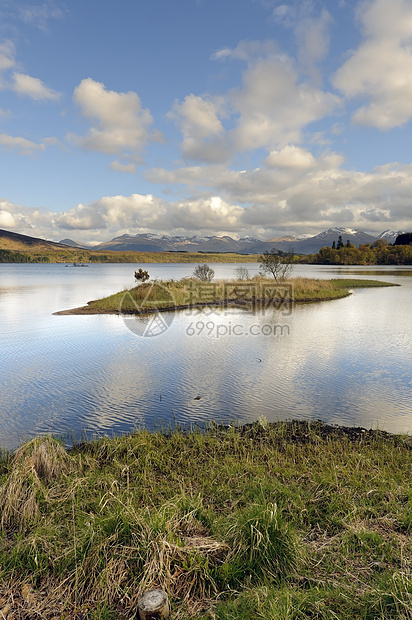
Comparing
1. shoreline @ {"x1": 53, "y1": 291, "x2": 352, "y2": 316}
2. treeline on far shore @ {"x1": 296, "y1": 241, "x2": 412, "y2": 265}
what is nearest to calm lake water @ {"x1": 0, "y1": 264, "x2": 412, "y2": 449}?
shoreline @ {"x1": 53, "y1": 291, "x2": 352, "y2": 316}

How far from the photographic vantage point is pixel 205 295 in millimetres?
46281

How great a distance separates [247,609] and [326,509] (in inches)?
105

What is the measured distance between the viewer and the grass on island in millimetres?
4000

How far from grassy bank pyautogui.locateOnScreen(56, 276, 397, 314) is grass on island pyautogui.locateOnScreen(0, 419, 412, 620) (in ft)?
99.5

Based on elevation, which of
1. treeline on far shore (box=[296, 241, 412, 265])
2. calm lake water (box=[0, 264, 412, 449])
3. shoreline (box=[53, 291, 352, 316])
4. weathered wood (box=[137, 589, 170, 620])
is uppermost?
treeline on far shore (box=[296, 241, 412, 265])

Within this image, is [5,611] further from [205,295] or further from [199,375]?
[205,295]

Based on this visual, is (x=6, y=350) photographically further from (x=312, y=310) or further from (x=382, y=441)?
(x=312, y=310)


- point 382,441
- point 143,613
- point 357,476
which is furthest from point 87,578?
point 382,441

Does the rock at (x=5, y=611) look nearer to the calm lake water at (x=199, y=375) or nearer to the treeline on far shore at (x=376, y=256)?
the calm lake water at (x=199, y=375)

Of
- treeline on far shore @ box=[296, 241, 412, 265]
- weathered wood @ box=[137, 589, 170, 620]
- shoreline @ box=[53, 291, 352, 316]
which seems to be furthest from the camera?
treeline on far shore @ box=[296, 241, 412, 265]

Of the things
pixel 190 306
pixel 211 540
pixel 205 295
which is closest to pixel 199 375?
pixel 211 540

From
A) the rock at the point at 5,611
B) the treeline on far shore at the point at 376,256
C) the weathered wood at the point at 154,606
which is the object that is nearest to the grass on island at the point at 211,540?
the rock at the point at 5,611

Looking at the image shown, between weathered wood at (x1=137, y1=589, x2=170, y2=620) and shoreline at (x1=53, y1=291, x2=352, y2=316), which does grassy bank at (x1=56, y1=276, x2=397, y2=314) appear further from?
weathered wood at (x1=137, y1=589, x2=170, y2=620)

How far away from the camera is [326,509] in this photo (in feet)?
19.6
